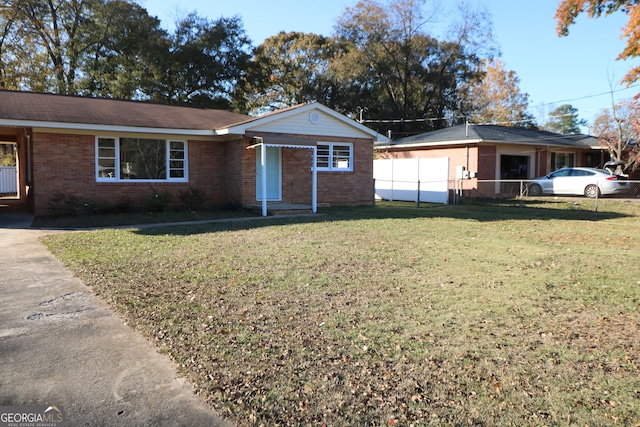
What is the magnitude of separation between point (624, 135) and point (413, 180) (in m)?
15.1

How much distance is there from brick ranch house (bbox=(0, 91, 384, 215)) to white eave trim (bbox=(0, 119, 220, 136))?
2 cm

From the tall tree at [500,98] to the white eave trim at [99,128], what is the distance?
3585 cm

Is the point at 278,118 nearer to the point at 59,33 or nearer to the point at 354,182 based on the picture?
the point at 354,182

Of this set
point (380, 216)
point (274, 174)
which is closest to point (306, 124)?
point (274, 174)

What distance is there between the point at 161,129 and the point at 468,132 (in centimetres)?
1489

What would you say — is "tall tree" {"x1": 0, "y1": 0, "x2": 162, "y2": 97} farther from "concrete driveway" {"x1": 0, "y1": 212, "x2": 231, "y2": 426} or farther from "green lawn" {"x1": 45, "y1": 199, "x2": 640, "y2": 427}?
"concrete driveway" {"x1": 0, "y1": 212, "x2": 231, "y2": 426}

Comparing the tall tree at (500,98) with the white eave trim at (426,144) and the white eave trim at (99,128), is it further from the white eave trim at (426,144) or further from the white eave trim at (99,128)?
the white eave trim at (99,128)

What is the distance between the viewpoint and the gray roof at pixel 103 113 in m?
12.9

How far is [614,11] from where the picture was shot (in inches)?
639

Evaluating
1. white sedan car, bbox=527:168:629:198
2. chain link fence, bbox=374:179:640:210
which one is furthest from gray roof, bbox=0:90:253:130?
white sedan car, bbox=527:168:629:198

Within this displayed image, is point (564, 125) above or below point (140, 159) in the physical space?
above

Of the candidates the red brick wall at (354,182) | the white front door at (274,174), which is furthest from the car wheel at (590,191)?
the white front door at (274,174)

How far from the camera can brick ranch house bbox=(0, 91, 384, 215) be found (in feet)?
43.1

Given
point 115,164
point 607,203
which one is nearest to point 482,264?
point 115,164
